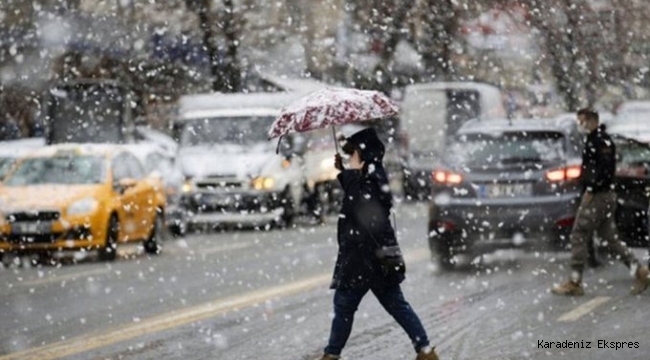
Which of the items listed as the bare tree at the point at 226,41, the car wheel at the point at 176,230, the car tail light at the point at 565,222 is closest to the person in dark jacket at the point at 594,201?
the car tail light at the point at 565,222

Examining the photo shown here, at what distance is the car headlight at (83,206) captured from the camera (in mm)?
18312

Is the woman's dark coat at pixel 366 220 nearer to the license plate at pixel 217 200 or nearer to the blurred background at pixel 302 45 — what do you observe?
the license plate at pixel 217 200

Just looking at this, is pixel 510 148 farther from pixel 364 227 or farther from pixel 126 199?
pixel 364 227

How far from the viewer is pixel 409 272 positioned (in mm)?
16156

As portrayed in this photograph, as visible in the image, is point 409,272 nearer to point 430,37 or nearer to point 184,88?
point 184,88

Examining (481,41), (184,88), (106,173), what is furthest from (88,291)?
(481,41)

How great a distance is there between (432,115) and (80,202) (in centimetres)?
1785

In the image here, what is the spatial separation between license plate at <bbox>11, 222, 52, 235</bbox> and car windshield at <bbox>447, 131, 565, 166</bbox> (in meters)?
5.22

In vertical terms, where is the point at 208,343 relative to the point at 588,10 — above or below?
below

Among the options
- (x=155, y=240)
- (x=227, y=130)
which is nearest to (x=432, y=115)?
(x=227, y=130)

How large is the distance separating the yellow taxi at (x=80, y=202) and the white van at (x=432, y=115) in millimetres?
13794

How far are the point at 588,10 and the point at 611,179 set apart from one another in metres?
28.0

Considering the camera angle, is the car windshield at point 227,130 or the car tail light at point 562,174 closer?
the car tail light at point 562,174

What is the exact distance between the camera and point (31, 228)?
18.1 m
